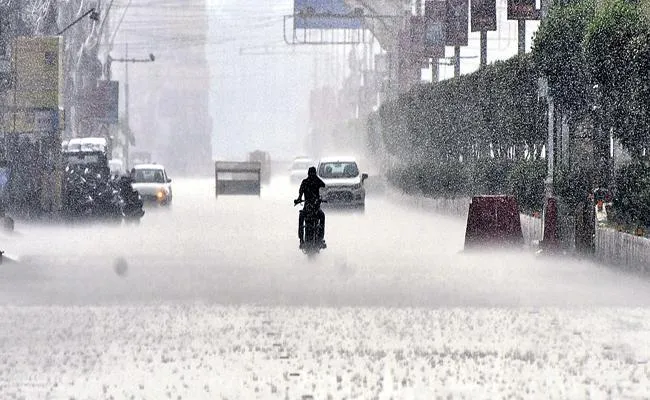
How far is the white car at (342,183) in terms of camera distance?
5153cm

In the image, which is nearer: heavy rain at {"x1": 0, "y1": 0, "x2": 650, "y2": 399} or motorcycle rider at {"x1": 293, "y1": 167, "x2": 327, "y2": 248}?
heavy rain at {"x1": 0, "y1": 0, "x2": 650, "y2": 399}

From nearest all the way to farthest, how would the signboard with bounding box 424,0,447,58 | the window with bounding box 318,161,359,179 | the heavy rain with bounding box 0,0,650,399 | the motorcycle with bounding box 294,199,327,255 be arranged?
the heavy rain with bounding box 0,0,650,399
the motorcycle with bounding box 294,199,327,255
the window with bounding box 318,161,359,179
the signboard with bounding box 424,0,447,58

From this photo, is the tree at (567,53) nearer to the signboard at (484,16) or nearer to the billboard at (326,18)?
the signboard at (484,16)

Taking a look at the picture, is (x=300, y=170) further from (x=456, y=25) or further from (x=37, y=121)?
(x=37, y=121)

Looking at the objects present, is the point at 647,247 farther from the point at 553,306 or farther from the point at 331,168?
the point at 331,168

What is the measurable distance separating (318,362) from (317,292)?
6.75 m

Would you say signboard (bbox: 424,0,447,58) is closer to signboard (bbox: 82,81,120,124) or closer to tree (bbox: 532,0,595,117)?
tree (bbox: 532,0,595,117)

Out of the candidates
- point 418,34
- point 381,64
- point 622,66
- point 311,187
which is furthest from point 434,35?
point 381,64

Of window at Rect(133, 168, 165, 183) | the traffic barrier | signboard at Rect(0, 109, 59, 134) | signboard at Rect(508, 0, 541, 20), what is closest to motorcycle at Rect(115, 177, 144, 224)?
signboard at Rect(508, 0, 541, 20)

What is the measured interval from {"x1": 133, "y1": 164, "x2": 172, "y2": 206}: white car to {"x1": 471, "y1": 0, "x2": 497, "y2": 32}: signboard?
12.2 meters

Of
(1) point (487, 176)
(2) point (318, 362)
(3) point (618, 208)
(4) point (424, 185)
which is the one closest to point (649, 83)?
(3) point (618, 208)

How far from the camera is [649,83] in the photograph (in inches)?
1003

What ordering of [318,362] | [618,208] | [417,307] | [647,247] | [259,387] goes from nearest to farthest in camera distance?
1. [259,387]
2. [318,362]
3. [417,307]
4. [647,247]
5. [618,208]

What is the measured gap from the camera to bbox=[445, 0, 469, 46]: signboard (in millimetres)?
55188
